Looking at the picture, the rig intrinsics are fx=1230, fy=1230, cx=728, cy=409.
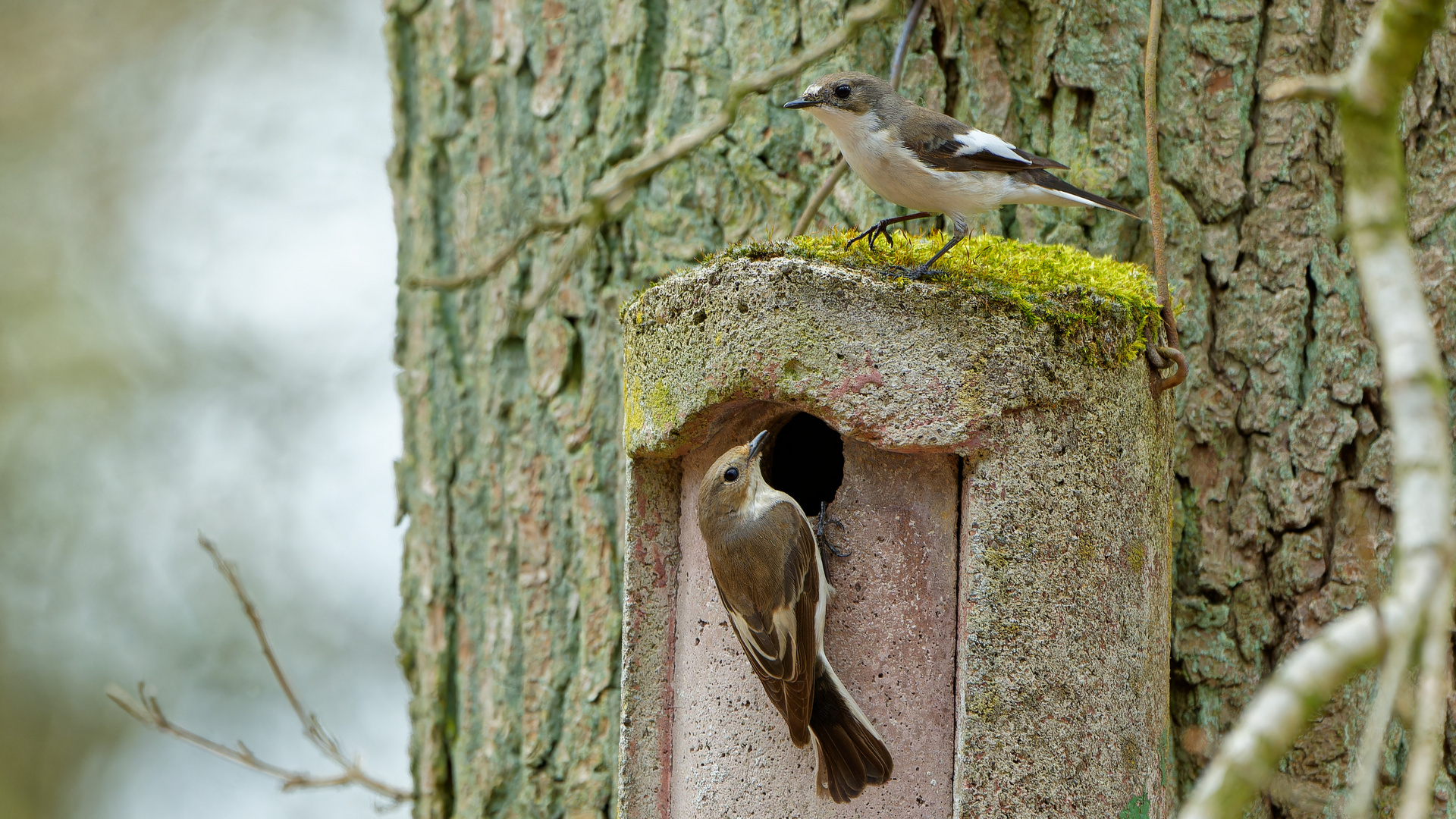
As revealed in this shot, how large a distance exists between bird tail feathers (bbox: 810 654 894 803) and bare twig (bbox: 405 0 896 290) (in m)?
1.56

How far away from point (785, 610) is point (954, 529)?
380 mm

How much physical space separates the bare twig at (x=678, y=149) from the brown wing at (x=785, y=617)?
115 centimetres

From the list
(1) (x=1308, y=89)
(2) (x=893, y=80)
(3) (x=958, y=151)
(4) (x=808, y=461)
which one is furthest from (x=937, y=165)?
(1) (x=1308, y=89)

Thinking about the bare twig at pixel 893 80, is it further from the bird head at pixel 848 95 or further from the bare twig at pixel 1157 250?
the bare twig at pixel 1157 250

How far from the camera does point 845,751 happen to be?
2441mm

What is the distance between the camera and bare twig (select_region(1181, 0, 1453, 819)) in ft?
3.69

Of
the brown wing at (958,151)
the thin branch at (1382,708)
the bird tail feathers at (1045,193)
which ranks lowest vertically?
the thin branch at (1382,708)

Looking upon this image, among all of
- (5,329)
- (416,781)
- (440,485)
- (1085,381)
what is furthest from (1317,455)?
(5,329)

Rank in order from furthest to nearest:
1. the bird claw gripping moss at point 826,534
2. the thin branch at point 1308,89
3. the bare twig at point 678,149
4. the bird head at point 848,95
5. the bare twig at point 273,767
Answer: the bare twig at point 273,767
the bare twig at point 678,149
the bird head at point 848,95
the bird claw gripping moss at point 826,534
the thin branch at point 1308,89

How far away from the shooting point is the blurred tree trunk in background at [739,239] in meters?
3.35

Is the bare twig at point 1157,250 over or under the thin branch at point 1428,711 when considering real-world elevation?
over

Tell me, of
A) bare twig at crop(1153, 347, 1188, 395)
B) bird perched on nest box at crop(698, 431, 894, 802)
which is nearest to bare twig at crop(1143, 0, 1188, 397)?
bare twig at crop(1153, 347, 1188, 395)

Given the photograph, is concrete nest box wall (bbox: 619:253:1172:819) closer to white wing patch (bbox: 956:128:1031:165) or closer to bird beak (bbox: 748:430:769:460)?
bird beak (bbox: 748:430:769:460)

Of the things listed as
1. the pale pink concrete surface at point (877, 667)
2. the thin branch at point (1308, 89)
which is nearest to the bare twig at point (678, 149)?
the pale pink concrete surface at point (877, 667)
